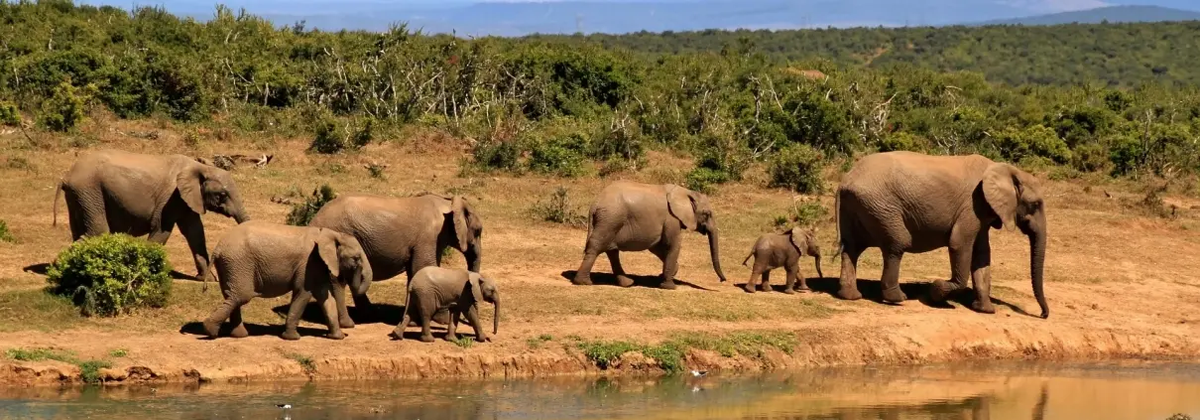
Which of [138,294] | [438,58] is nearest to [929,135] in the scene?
[438,58]

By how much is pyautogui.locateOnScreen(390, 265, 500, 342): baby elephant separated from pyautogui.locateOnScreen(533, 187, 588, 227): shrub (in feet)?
26.7

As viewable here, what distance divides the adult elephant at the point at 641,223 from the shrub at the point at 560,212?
4355 mm

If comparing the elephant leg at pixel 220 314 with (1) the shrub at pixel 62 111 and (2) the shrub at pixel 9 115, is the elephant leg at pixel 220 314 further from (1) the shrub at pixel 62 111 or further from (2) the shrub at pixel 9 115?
(2) the shrub at pixel 9 115

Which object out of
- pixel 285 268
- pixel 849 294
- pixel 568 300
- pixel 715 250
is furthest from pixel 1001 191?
pixel 285 268

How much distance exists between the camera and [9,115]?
29.1 meters

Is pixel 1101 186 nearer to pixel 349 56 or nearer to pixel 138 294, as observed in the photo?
pixel 349 56

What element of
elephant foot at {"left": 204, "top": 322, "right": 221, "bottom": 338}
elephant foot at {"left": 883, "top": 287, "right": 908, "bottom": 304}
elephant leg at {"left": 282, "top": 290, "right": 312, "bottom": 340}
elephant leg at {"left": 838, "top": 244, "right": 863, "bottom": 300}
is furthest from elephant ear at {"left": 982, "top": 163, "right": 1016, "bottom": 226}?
elephant foot at {"left": 204, "top": 322, "right": 221, "bottom": 338}

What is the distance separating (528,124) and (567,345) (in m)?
16.2

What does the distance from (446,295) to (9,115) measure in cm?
1605

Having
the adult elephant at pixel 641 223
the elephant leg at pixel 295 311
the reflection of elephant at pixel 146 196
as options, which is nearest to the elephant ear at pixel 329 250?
the elephant leg at pixel 295 311

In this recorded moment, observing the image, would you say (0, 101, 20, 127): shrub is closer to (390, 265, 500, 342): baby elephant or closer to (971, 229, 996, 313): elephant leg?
(390, 265, 500, 342): baby elephant

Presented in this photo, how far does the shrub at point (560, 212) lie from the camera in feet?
81.1

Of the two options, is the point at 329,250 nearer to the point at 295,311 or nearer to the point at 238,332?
the point at 295,311

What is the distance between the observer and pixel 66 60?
32312mm
